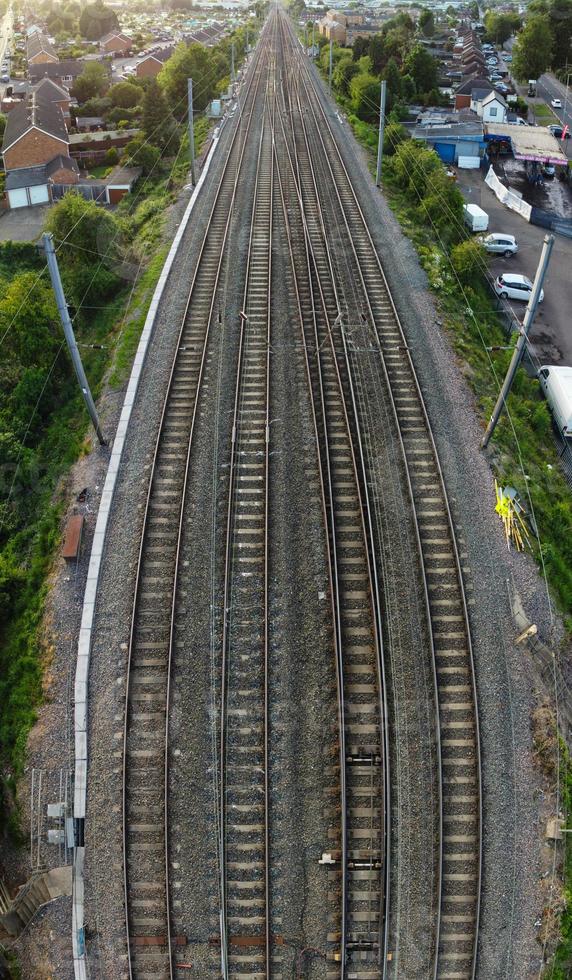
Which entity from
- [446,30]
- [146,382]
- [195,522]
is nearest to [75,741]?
[195,522]

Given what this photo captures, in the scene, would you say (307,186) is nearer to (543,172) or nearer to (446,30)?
(543,172)

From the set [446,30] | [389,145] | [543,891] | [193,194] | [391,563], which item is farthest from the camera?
[446,30]

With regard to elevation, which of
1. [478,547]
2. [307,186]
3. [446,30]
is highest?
[446,30]

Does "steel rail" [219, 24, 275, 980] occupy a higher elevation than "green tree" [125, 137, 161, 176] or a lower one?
lower

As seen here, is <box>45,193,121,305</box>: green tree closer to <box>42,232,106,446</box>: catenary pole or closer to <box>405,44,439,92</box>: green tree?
<box>42,232,106,446</box>: catenary pole

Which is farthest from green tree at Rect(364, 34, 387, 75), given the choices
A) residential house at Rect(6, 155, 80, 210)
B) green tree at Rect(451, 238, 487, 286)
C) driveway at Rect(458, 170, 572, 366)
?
green tree at Rect(451, 238, 487, 286)

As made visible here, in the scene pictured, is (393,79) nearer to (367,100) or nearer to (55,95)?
(367,100)

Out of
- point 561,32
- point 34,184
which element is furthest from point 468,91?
point 34,184
